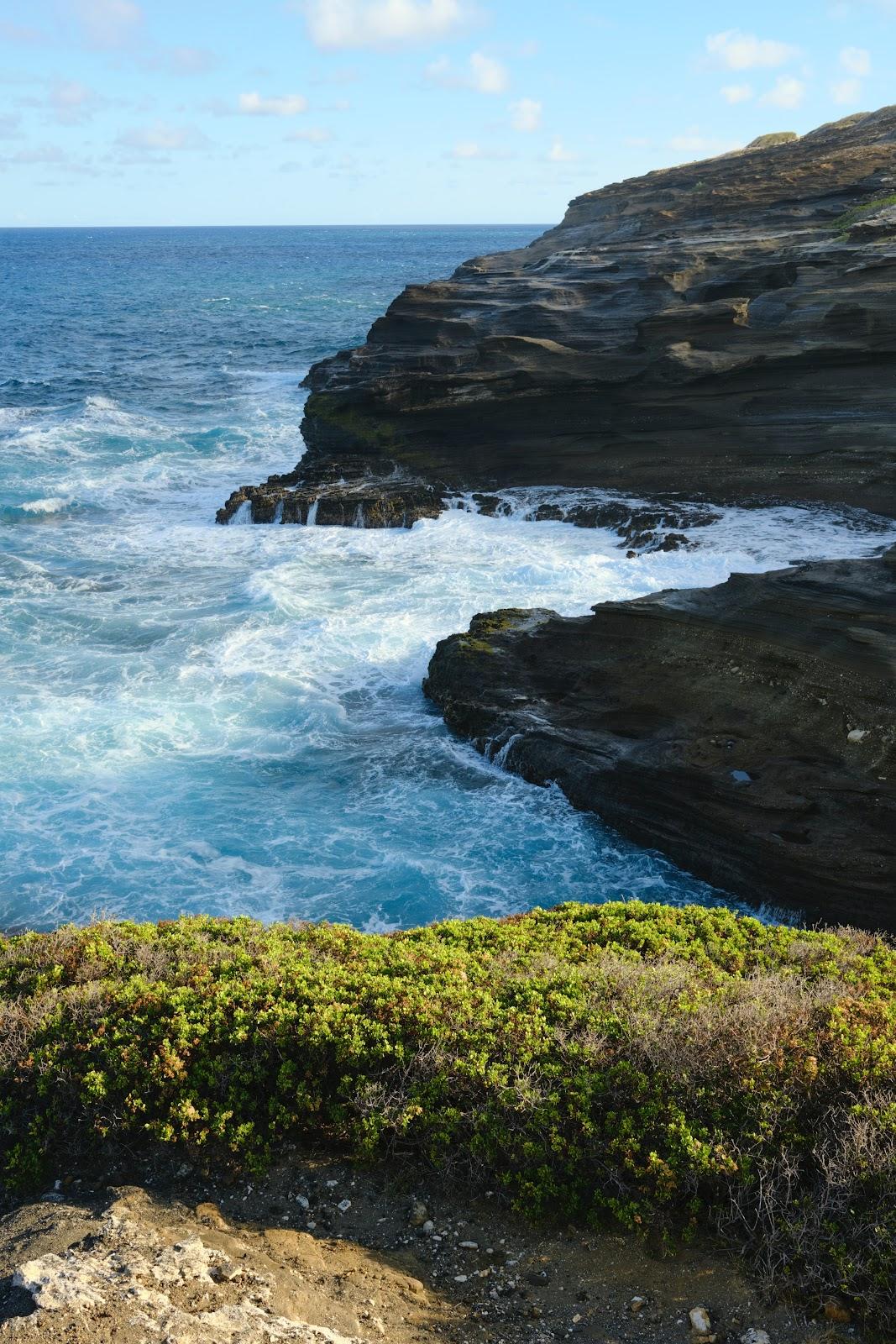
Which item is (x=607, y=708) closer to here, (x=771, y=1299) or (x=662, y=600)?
(x=662, y=600)

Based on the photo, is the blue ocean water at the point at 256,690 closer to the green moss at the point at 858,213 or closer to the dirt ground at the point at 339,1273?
the dirt ground at the point at 339,1273

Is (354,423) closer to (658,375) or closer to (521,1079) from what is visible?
(658,375)

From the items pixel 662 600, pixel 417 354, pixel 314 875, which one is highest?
pixel 417 354

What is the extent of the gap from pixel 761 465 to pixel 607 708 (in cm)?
1510

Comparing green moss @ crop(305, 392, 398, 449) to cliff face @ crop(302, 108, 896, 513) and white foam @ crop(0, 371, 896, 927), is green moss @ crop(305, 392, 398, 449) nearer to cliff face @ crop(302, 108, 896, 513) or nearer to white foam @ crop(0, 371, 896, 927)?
cliff face @ crop(302, 108, 896, 513)

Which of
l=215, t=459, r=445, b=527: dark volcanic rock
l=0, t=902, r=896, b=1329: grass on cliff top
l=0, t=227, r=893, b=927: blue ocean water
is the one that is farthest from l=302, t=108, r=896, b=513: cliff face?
l=0, t=902, r=896, b=1329: grass on cliff top

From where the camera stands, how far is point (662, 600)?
→ 18.9 meters

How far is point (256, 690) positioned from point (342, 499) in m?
12.3

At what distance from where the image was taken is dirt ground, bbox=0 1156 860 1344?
20.0 feet

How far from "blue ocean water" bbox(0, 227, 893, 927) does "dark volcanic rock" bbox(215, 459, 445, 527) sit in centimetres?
87

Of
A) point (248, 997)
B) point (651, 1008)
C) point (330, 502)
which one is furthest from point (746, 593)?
point (330, 502)

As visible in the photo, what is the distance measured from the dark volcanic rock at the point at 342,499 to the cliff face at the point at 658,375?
2.98ft

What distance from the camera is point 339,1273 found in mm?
6727

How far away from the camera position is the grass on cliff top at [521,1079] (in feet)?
22.7
